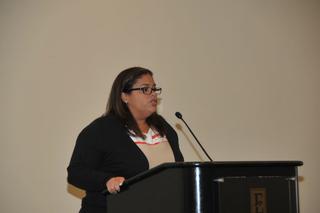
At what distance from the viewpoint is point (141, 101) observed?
2.64 metres

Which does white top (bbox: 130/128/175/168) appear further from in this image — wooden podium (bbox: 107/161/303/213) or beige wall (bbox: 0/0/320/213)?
beige wall (bbox: 0/0/320/213)

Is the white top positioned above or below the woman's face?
below

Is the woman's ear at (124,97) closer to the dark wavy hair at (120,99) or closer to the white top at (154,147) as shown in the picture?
the dark wavy hair at (120,99)

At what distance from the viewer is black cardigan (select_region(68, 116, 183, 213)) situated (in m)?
2.39

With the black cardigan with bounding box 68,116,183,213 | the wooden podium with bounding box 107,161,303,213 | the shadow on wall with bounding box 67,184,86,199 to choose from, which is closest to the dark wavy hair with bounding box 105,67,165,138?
the black cardigan with bounding box 68,116,183,213

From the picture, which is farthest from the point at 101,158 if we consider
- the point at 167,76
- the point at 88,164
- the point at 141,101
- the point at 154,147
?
the point at 167,76

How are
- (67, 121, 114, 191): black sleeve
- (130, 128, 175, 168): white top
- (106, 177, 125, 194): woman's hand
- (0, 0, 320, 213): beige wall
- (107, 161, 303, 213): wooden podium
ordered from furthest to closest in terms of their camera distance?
(0, 0, 320, 213): beige wall < (130, 128, 175, 168): white top < (67, 121, 114, 191): black sleeve < (106, 177, 125, 194): woman's hand < (107, 161, 303, 213): wooden podium

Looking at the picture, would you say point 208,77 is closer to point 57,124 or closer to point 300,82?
point 300,82

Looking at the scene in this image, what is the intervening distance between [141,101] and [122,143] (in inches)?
11.4

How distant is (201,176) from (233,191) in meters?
0.13

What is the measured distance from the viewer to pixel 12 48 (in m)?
3.31

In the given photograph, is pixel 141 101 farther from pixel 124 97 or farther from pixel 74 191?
pixel 74 191

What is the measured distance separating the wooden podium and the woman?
41cm

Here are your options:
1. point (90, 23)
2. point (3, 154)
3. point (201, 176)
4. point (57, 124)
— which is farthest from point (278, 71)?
point (201, 176)
